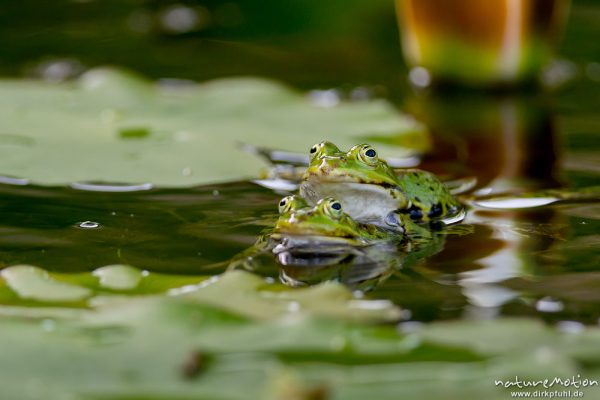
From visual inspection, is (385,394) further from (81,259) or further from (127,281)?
(81,259)

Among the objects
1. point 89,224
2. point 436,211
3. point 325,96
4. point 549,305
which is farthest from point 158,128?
point 549,305

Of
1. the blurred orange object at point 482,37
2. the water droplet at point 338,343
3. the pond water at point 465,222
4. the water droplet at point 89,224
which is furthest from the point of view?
the blurred orange object at point 482,37

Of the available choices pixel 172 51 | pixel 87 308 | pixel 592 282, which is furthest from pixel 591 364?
pixel 172 51

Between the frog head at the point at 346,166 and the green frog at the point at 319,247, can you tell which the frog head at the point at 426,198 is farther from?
the green frog at the point at 319,247

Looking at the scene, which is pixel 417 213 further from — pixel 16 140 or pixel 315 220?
pixel 16 140

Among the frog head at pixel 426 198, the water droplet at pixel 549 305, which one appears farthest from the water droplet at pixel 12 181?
the water droplet at pixel 549 305

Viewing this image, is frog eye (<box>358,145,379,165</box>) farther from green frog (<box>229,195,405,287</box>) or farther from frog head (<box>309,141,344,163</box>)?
green frog (<box>229,195,405,287</box>)
